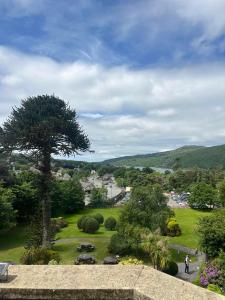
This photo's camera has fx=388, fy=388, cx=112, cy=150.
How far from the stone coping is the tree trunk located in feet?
101

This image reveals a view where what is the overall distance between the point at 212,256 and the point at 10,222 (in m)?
22.6

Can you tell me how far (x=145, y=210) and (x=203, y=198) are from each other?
3671 centimetres

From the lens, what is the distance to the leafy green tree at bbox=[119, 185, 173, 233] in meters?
34.3

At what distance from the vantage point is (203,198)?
6975cm

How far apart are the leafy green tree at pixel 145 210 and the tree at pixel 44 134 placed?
6637 millimetres

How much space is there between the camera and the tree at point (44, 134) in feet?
108

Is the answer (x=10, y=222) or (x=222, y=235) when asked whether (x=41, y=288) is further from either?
(x=10, y=222)

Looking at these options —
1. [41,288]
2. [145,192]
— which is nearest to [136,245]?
[145,192]

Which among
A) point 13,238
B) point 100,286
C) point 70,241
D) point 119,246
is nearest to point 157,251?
point 119,246

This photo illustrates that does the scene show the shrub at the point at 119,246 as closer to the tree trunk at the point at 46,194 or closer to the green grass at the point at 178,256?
the green grass at the point at 178,256

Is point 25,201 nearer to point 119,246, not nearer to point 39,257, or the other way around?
point 119,246

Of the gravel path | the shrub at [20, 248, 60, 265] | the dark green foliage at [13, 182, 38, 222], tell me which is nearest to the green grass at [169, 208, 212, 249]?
the gravel path

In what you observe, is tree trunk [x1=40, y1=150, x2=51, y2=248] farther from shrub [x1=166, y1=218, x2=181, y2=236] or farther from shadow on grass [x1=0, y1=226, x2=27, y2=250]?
shrub [x1=166, y1=218, x2=181, y2=236]

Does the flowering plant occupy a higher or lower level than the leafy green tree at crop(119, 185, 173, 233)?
lower
